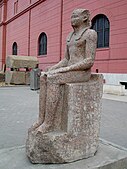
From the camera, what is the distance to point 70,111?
303 cm

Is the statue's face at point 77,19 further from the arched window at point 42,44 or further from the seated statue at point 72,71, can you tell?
the arched window at point 42,44

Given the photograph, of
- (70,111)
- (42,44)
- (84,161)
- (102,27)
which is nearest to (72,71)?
(70,111)

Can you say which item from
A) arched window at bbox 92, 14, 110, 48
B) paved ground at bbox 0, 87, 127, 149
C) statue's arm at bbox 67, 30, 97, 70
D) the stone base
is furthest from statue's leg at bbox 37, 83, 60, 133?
the stone base

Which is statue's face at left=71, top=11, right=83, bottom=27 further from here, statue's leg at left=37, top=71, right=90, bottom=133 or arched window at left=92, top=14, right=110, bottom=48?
arched window at left=92, top=14, right=110, bottom=48

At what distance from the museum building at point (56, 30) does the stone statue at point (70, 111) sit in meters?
11.3

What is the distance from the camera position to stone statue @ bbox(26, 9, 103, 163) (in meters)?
3.02

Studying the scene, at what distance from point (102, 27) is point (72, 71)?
1378cm

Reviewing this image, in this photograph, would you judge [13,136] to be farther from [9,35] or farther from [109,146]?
[9,35]

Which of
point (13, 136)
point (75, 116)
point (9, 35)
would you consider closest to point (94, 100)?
point (75, 116)

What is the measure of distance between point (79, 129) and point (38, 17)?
2233cm

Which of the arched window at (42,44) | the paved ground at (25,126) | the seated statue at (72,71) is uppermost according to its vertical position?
the arched window at (42,44)

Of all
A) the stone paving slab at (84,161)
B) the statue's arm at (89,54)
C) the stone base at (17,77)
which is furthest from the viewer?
the stone base at (17,77)

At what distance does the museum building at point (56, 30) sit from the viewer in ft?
48.4

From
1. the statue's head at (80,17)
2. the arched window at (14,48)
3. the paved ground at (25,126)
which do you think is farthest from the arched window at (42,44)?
the statue's head at (80,17)
